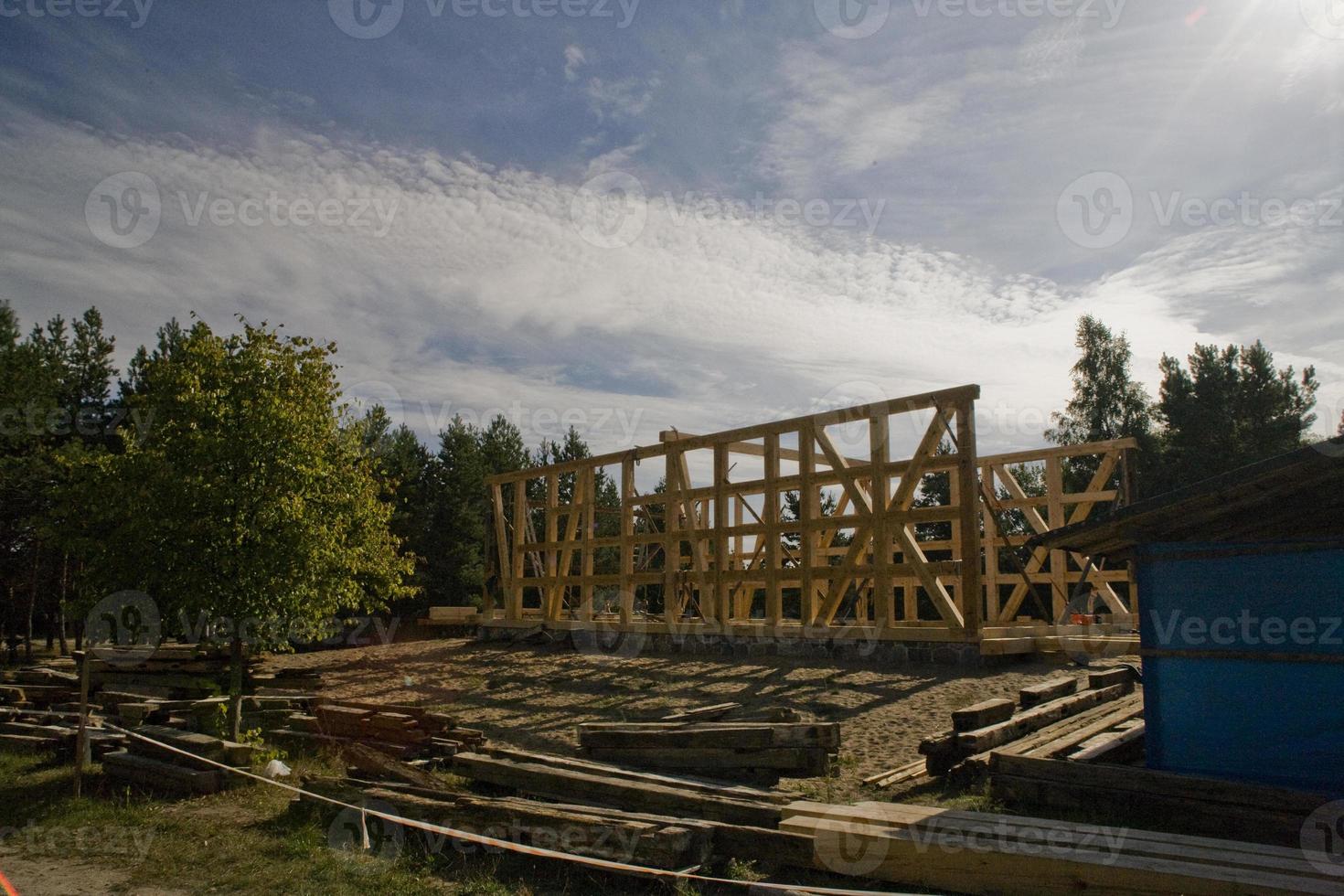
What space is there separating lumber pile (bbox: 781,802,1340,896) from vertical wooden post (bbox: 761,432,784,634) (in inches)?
381

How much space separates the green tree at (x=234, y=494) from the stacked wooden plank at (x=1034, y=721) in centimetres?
697

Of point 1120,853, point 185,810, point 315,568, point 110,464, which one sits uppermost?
point 110,464

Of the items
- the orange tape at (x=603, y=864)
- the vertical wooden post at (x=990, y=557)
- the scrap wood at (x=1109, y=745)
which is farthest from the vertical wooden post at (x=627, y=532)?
the scrap wood at (x=1109, y=745)

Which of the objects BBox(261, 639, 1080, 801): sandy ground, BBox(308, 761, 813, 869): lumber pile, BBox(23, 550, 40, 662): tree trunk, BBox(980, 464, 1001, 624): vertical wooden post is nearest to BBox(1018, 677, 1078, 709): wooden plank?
BBox(261, 639, 1080, 801): sandy ground

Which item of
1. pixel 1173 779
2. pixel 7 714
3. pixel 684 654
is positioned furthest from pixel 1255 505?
pixel 7 714

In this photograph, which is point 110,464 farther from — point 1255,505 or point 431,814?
point 1255,505

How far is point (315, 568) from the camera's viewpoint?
35.2 ft

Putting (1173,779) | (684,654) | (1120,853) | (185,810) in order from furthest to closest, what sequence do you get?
(684,654) < (185,810) < (1173,779) < (1120,853)

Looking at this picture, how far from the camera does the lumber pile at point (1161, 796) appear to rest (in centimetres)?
607

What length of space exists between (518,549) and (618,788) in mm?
15303

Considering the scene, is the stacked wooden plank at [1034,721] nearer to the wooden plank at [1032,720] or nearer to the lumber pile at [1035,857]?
the wooden plank at [1032,720]

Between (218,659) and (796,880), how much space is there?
14.3 m

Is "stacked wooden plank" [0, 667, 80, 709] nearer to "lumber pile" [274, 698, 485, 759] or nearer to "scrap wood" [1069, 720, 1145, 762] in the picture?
"lumber pile" [274, 698, 485, 759]

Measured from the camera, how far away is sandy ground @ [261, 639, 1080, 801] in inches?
399
